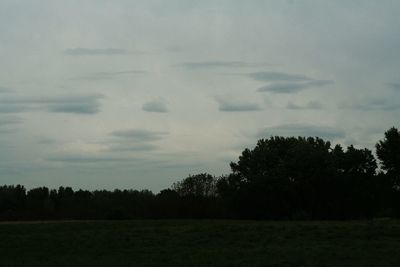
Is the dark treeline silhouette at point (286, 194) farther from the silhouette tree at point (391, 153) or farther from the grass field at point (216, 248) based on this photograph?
the grass field at point (216, 248)

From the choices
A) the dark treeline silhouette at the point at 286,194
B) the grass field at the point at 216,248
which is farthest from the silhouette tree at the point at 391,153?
the grass field at the point at 216,248

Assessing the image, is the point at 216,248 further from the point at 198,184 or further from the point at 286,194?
the point at 198,184

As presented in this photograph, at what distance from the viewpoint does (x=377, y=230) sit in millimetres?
34094

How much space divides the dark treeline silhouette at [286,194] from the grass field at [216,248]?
121 ft

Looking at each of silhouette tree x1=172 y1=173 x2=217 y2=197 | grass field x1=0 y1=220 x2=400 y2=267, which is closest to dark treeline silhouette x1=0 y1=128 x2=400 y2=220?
silhouette tree x1=172 y1=173 x2=217 y2=197

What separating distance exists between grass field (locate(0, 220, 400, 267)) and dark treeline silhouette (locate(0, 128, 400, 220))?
3696cm

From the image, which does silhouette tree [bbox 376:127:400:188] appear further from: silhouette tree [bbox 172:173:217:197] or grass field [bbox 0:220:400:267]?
grass field [bbox 0:220:400:267]

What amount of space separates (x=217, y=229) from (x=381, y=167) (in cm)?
5419

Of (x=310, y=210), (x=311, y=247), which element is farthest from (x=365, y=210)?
(x=311, y=247)

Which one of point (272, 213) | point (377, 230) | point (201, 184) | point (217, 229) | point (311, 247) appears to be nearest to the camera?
point (311, 247)

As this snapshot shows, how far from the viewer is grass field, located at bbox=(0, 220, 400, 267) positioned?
22828 mm

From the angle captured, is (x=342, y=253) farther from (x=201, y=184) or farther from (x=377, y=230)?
(x=201, y=184)

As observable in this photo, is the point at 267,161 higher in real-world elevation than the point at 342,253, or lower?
higher

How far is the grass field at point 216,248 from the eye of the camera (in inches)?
899
